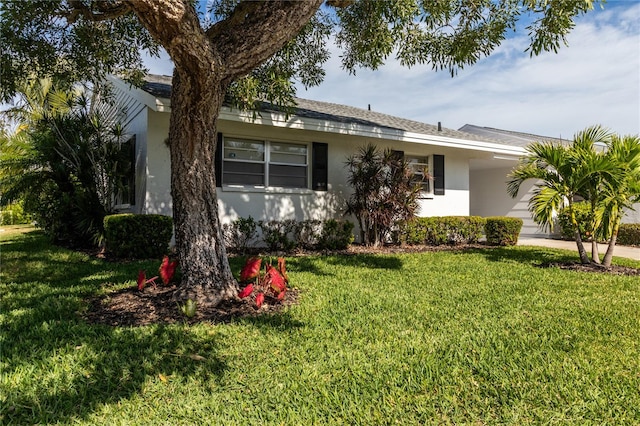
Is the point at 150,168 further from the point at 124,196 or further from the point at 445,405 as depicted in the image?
Result: the point at 445,405

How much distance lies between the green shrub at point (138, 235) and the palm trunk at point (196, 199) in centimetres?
317

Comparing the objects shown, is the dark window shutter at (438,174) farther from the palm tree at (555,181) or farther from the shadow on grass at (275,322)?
the shadow on grass at (275,322)

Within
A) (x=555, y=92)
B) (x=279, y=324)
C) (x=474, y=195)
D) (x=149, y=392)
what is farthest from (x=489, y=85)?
(x=149, y=392)

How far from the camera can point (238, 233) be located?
8.50m

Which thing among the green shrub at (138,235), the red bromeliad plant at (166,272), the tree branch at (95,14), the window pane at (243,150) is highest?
the tree branch at (95,14)

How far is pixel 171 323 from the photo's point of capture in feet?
12.3

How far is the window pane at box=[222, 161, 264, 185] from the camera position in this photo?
8805 mm

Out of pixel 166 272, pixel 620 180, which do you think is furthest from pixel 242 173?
pixel 620 180

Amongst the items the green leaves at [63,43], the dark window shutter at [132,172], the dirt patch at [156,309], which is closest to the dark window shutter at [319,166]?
the green leaves at [63,43]

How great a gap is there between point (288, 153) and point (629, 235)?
435 inches

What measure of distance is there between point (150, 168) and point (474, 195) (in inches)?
543

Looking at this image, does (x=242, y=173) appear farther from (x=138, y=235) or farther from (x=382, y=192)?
(x=382, y=192)

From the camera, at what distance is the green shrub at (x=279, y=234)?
8.63 meters

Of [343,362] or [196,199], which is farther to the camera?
[196,199]
